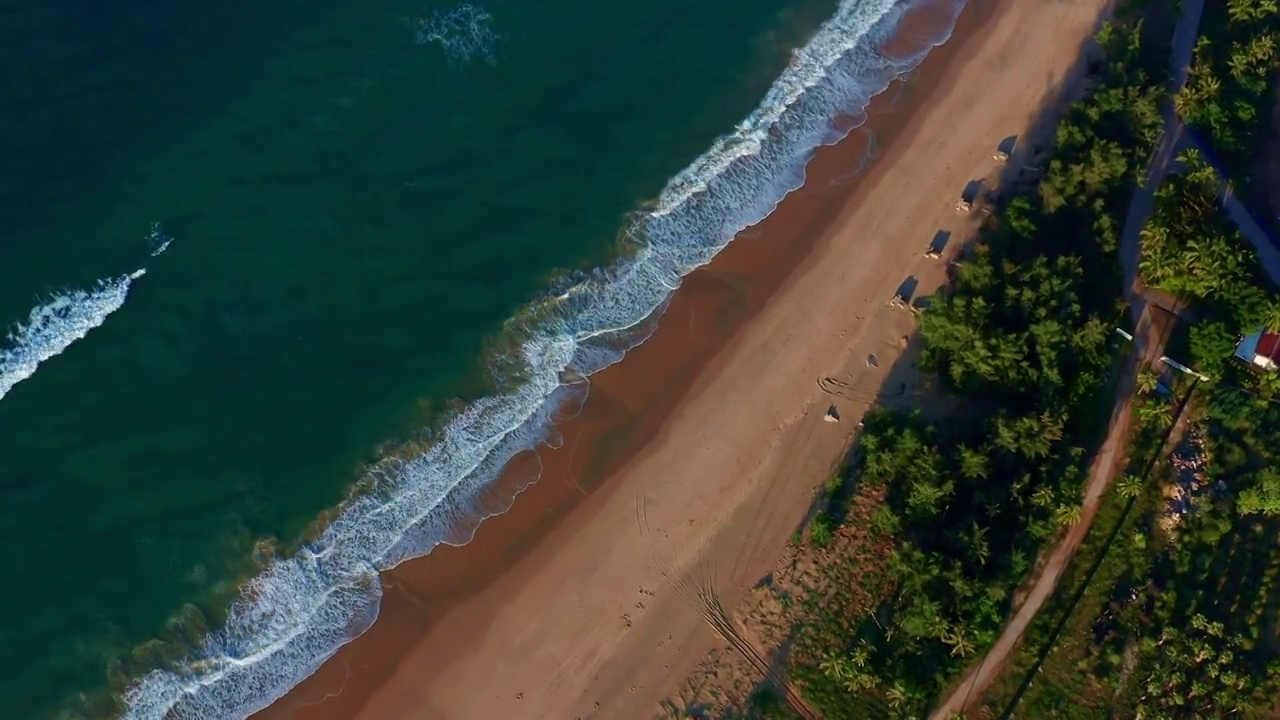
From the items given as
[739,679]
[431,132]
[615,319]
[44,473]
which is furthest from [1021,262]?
[44,473]

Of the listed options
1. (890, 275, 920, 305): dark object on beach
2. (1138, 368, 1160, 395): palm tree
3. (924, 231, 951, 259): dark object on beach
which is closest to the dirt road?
(1138, 368, 1160, 395): palm tree

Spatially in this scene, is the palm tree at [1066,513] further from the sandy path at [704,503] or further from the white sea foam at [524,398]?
the white sea foam at [524,398]

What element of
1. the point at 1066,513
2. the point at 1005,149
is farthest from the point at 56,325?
the point at 1005,149

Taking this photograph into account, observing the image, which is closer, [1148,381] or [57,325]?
[1148,381]

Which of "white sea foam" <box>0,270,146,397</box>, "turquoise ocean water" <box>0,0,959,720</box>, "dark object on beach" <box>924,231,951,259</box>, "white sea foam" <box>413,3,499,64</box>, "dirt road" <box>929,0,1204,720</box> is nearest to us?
"dirt road" <box>929,0,1204,720</box>

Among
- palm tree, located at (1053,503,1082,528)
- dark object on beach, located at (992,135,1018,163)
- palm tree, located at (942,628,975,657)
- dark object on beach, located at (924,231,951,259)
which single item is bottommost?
palm tree, located at (942,628,975,657)

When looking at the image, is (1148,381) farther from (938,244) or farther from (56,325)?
(56,325)

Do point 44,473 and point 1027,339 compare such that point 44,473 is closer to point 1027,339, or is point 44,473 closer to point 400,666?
point 400,666

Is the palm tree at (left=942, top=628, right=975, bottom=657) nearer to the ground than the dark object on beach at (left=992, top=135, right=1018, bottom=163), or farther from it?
nearer to the ground

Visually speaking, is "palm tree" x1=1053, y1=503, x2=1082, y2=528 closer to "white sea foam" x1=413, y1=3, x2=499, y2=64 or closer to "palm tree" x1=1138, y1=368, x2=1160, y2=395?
"palm tree" x1=1138, y1=368, x2=1160, y2=395
